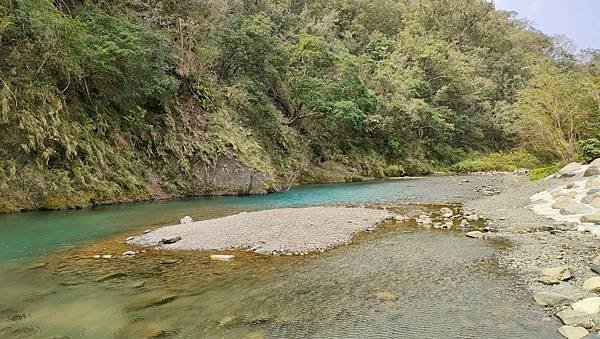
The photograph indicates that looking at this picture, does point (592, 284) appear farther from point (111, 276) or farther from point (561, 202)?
point (561, 202)

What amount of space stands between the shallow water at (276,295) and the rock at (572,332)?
0.14 m

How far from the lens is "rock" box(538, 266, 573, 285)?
7.15m

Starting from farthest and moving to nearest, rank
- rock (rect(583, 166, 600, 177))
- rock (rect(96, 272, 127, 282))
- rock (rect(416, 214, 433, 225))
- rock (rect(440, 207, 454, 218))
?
rock (rect(583, 166, 600, 177)) < rock (rect(440, 207, 454, 218)) < rock (rect(416, 214, 433, 225)) < rock (rect(96, 272, 127, 282))

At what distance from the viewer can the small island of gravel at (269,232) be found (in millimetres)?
10273

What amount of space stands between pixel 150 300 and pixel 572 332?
5.77 metres

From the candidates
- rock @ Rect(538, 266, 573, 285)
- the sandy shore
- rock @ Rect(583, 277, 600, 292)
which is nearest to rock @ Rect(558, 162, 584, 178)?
the sandy shore

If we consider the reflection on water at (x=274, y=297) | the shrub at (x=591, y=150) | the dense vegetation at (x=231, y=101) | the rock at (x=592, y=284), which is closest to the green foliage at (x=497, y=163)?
the dense vegetation at (x=231, y=101)

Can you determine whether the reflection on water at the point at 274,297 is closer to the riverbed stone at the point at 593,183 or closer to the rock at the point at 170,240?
the rock at the point at 170,240

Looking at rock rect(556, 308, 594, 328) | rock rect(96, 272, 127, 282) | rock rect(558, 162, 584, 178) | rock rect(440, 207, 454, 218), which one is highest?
rock rect(558, 162, 584, 178)

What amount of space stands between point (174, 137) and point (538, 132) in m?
21.3

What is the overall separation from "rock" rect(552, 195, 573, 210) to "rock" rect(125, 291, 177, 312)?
12414mm

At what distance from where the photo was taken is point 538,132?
87.2 feet

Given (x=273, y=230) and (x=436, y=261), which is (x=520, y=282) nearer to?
(x=436, y=261)

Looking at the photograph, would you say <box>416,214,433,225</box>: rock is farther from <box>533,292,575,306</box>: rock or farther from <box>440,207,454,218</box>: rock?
<box>533,292,575,306</box>: rock
